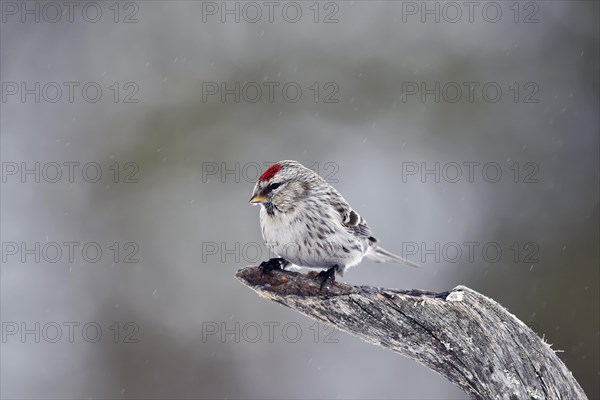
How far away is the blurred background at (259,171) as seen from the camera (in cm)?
631

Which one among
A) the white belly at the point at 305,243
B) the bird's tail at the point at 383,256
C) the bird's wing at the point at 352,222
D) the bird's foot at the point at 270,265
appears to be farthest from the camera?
the bird's tail at the point at 383,256

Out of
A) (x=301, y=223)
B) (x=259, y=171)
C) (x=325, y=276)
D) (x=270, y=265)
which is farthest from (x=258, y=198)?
(x=259, y=171)

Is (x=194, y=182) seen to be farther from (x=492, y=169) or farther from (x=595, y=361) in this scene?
(x=595, y=361)

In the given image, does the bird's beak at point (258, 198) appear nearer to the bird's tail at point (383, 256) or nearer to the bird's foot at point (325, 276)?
the bird's foot at point (325, 276)

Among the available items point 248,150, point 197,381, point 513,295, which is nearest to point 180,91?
point 248,150

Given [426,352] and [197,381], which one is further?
[197,381]

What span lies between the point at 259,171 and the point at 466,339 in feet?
14.3

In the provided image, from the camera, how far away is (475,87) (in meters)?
7.36

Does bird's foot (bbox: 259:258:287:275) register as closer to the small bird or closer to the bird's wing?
the small bird

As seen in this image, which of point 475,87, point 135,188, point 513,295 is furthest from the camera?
point 475,87

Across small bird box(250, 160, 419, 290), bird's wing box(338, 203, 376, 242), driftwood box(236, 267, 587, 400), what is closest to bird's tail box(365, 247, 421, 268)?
bird's wing box(338, 203, 376, 242)

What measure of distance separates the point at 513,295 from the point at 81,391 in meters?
4.18

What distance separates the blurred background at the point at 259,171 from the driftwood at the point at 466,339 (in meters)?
3.30

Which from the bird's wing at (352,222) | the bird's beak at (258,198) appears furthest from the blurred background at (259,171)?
the bird's beak at (258,198)
